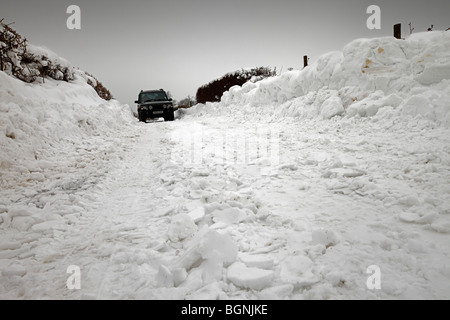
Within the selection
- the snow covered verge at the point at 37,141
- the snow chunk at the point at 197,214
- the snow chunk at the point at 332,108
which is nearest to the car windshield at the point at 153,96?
the snow covered verge at the point at 37,141

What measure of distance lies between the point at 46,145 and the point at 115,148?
1.42 m

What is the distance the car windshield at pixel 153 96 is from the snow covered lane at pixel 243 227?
9.79 metres

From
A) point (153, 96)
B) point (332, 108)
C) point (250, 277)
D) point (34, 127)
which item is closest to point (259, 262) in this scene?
point (250, 277)

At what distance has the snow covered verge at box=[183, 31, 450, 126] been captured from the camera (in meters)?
5.25

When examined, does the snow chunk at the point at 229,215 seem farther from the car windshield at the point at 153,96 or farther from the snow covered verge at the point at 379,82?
the car windshield at the point at 153,96

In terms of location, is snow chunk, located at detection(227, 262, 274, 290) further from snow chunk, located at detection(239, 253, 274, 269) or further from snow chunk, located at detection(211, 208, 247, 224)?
snow chunk, located at detection(211, 208, 247, 224)

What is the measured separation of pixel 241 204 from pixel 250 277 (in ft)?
3.80

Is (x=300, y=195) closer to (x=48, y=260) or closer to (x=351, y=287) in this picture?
(x=351, y=287)

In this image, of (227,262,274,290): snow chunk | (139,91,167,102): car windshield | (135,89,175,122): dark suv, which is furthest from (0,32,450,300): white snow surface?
(139,91,167,102): car windshield

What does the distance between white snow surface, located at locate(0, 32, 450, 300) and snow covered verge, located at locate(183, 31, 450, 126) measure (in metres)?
0.05

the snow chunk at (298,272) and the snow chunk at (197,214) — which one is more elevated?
the snow chunk at (197,214)

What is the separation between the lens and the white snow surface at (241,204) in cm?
176

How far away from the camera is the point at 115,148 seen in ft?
19.6


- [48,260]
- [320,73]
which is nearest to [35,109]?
[48,260]
